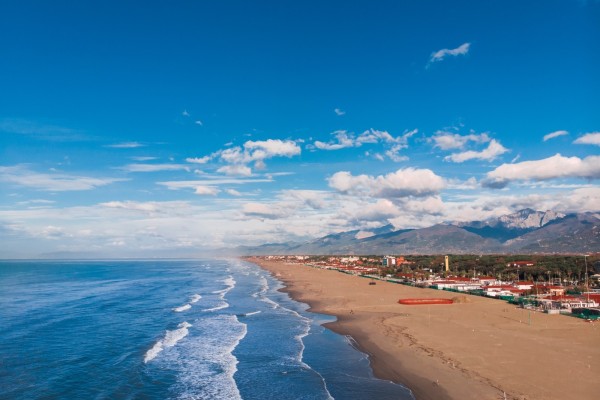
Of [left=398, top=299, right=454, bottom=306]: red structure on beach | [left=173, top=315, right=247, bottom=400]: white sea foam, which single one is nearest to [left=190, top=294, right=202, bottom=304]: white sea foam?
[left=173, top=315, right=247, bottom=400]: white sea foam

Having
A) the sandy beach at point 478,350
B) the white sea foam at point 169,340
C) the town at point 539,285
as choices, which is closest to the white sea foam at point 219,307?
the white sea foam at point 169,340

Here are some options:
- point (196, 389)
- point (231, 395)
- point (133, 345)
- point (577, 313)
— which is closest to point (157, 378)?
point (196, 389)

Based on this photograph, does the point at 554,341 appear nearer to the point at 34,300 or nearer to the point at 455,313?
the point at 455,313

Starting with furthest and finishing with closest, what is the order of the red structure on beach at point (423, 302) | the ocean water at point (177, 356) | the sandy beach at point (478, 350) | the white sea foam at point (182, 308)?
the red structure on beach at point (423, 302) < the white sea foam at point (182, 308) < the ocean water at point (177, 356) < the sandy beach at point (478, 350)

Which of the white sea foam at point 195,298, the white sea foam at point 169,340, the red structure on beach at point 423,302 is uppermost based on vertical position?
the white sea foam at point 169,340

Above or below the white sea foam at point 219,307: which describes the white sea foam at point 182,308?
above

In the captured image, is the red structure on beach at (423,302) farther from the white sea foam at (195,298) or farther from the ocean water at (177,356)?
the white sea foam at (195,298)
